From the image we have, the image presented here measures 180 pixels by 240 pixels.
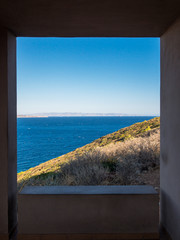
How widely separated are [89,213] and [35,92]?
48842 millimetres

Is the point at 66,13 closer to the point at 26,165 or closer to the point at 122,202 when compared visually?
the point at 122,202

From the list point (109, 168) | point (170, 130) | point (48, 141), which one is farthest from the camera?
point (48, 141)

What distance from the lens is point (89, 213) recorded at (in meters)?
2.15

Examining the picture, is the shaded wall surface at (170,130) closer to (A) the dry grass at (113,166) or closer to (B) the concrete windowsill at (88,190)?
(B) the concrete windowsill at (88,190)

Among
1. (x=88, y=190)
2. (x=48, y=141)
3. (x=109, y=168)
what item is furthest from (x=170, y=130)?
(x=48, y=141)

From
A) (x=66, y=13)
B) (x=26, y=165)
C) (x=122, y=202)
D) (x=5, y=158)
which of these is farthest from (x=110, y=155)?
(x=26, y=165)

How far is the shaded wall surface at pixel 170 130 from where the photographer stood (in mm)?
1975

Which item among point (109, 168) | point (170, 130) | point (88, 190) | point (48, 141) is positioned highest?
point (170, 130)

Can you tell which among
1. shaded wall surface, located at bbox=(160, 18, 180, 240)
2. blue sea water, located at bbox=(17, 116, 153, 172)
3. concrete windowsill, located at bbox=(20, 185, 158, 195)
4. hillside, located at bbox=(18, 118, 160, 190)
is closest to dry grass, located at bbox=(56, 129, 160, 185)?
hillside, located at bbox=(18, 118, 160, 190)

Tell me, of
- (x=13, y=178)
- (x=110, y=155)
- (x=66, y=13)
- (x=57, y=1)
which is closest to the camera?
(x=57, y=1)

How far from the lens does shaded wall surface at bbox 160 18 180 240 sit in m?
1.97

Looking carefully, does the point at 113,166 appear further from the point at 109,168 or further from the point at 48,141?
the point at 48,141

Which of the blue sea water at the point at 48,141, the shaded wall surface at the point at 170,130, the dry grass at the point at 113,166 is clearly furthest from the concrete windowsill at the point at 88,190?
the blue sea water at the point at 48,141

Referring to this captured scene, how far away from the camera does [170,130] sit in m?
2.15
